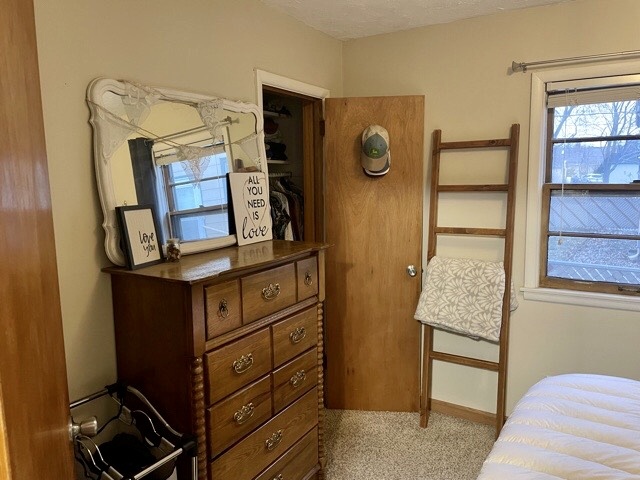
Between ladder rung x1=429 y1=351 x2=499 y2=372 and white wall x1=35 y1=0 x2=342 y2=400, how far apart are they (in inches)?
73.7

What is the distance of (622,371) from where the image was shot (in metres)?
2.38

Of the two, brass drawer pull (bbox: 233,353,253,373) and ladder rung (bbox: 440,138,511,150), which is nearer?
brass drawer pull (bbox: 233,353,253,373)

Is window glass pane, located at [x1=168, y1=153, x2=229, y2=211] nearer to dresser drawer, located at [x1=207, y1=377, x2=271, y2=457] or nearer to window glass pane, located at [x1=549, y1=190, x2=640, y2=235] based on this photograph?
dresser drawer, located at [x1=207, y1=377, x2=271, y2=457]

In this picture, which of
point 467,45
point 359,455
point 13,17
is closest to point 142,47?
point 13,17

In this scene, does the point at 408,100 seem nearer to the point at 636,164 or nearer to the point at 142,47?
the point at 636,164

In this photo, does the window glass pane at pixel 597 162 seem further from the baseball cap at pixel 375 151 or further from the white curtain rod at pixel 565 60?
the baseball cap at pixel 375 151

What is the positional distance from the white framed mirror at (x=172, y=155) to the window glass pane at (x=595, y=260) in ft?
5.70

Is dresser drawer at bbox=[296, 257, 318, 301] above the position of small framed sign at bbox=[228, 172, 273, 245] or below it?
below

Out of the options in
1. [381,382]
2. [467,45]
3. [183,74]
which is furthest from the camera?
[381,382]

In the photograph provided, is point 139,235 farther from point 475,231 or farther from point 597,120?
point 597,120

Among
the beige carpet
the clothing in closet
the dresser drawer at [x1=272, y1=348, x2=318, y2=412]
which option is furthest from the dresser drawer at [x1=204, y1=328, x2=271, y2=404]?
the clothing in closet

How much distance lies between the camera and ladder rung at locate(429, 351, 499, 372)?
2.62m

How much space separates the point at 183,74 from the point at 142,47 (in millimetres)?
204

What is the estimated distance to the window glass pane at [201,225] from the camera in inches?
72.1
